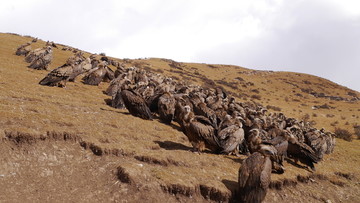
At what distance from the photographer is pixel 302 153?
1392cm

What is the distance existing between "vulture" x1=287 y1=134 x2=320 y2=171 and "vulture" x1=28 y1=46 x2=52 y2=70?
66.6 ft

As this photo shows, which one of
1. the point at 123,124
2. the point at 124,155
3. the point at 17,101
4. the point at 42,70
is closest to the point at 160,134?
the point at 123,124

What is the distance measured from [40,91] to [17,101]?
3.36 metres

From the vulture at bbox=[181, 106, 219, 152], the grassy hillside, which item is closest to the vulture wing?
the grassy hillside

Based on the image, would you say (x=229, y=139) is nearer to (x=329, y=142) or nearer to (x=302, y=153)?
(x=302, y=153)

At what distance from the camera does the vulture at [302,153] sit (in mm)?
13805

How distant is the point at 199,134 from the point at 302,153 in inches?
248

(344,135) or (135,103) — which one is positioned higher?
(135,103)

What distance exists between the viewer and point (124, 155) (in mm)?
9727

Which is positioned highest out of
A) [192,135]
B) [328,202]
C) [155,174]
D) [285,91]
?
[285,91]

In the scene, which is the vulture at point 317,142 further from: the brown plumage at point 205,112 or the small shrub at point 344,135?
the small shrub at point 344,135

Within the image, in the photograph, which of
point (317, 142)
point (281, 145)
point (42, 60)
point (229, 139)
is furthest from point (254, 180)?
point (42, 60)

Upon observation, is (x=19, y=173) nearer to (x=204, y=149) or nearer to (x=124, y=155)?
(x=124, y=155)

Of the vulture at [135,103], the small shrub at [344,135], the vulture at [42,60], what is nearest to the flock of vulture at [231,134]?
the vulture at [135,103]
